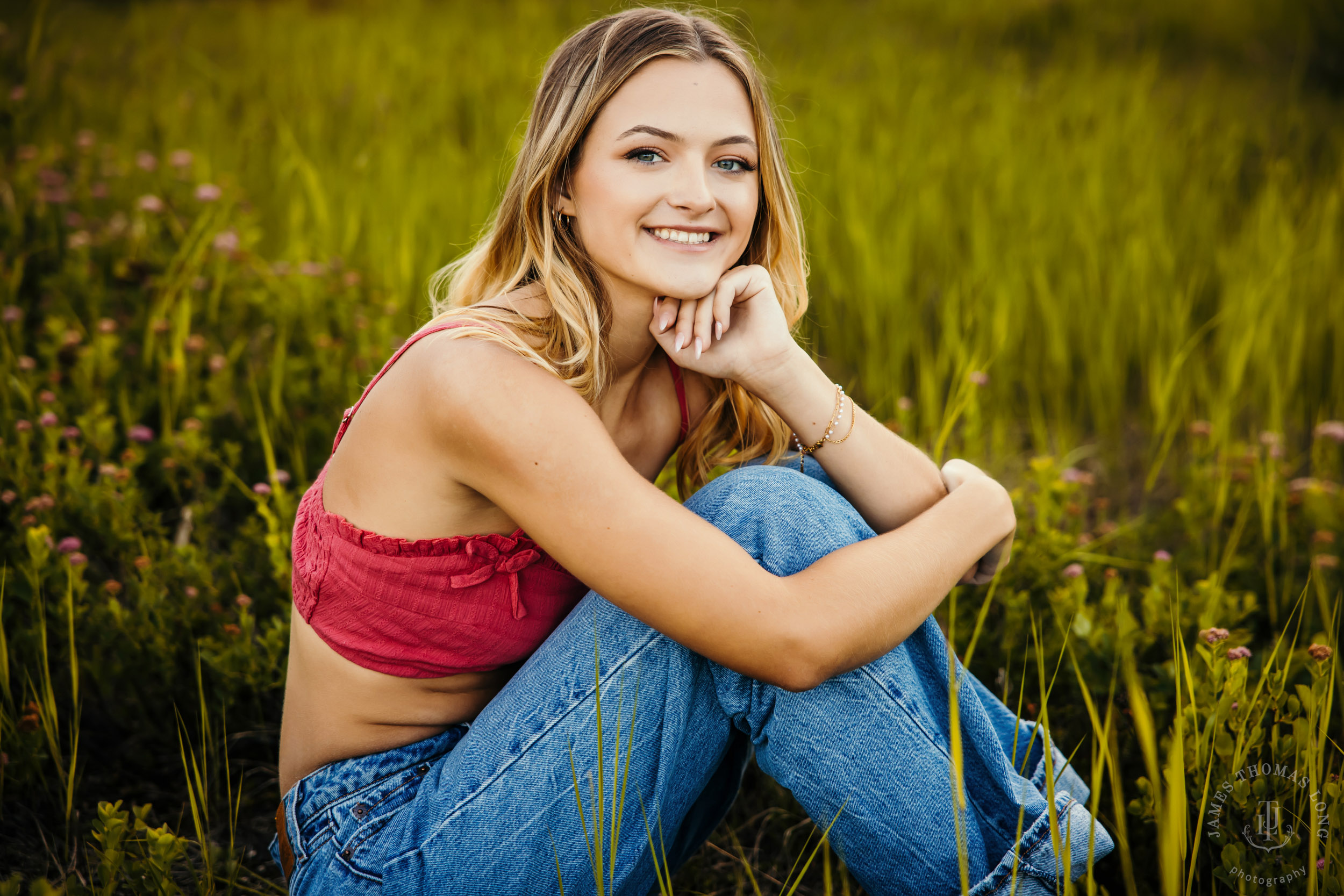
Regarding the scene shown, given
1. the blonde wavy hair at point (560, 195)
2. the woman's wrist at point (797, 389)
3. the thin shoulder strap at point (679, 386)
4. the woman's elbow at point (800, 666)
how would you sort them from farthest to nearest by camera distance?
the thin shoulder strap at point (679, 386), the woman's wrist at point (797, 389), the blonde wavy hair at point (560, 195), the woman's elbow at point (800, 666)

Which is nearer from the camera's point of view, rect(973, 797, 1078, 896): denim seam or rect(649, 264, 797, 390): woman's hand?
rect(973, 797, 1078, 896): denim seam

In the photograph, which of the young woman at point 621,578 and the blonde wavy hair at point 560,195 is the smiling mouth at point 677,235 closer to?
the young woman at point 621,578

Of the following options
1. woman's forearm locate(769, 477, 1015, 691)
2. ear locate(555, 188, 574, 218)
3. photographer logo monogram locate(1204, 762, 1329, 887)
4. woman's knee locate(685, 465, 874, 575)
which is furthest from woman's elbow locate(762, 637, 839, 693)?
ear locate(555, 188, 574, 218)

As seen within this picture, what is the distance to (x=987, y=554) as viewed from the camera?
4.87 ft

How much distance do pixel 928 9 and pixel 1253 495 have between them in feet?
19.8

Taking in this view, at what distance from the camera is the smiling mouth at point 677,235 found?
55.7 inches

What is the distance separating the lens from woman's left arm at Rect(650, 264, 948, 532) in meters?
1.47

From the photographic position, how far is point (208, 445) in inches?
79.5

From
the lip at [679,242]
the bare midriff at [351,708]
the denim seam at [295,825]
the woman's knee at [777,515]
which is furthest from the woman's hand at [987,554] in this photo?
the denim seam at [295,825]

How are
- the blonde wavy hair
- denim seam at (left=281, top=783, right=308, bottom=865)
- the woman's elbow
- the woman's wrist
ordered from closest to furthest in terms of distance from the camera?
the woman's elbow < denim seam at (left=281, top=783, right=308, bottom=865) < the blonde wavy hair < the woman's wrist

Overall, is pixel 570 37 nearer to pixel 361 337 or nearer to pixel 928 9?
pixel 361 337

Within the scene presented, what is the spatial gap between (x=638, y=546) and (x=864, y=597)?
289 millimetres

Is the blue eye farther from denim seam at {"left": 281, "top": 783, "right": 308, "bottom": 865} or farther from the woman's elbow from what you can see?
denim seam at {"left": 281, "top": 783, "right": 308, "bottom": 865}

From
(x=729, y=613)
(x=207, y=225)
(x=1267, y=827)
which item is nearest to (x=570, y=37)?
(x=729, y=613)
